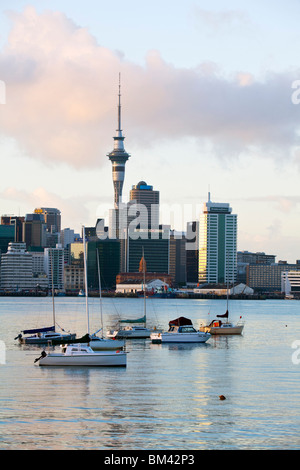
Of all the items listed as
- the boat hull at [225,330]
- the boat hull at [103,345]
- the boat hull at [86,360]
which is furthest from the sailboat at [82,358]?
the boat hull at [225,330]

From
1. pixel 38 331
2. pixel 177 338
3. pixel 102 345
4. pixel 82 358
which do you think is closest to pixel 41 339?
pixel 38 331

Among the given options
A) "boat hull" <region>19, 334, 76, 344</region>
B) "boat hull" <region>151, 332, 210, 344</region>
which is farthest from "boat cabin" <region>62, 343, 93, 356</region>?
"boat hull" <region>151, 332, 210, 344</region>

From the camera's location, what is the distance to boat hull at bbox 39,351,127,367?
179 ft

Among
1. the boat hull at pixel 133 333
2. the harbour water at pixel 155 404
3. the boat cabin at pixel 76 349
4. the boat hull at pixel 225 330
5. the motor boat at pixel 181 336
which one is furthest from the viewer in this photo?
the boat hull at pixel 225 330

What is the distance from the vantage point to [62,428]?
34.3 meters

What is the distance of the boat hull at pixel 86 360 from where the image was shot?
179ft

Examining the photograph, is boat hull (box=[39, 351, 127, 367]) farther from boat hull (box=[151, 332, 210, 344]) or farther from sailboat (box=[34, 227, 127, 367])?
boat hull (box=[151, 332, 210, 344])

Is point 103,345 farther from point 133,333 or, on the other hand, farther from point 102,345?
point 133,333

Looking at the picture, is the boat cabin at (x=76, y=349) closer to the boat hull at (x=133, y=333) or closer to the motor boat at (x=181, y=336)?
the motor boat at (x=181, y=336)

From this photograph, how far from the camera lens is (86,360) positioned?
2147 inches

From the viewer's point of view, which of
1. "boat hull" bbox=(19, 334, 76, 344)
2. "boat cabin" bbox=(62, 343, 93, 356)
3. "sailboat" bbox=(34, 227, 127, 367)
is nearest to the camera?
"sailboat" bbox=(34, 227, 127, 367)

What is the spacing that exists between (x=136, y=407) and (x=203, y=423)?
4501 millimetres

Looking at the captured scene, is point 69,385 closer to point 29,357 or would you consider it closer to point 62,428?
point 62,428
